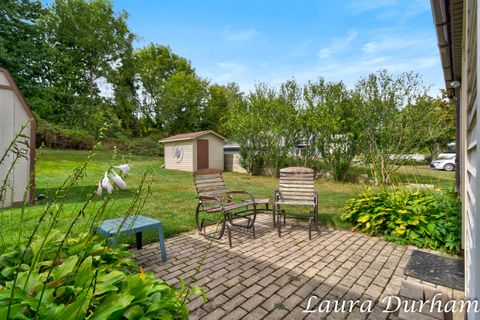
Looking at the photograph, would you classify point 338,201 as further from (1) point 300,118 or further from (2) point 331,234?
(1) point 300,118

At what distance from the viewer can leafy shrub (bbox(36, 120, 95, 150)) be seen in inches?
685

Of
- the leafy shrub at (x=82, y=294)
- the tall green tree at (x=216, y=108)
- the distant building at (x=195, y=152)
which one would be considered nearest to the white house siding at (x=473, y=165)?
the leafy shrub at (x=82, y=294)

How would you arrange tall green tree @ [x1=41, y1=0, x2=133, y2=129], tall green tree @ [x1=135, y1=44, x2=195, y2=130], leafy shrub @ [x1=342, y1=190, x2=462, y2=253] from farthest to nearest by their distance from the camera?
tall green tree @ [x1=135, y1=44, x2=195, y2=130] → tall green tree @ [x1=41, y1=0, x2=133, y2=129] → leafy shrub @ [x1=342, y1=190, x2=462, y2=253]

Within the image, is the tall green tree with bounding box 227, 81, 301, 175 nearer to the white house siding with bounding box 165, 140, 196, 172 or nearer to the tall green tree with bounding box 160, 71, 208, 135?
the white house siding with bounding box 165, 140, 196, 172

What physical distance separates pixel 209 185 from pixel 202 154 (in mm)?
11264

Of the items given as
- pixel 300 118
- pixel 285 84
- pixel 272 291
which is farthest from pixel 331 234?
pixel 285 84

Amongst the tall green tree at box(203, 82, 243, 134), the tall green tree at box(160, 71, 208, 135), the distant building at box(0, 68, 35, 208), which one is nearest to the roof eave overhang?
the distant building at box(0, 68, 35, 208)

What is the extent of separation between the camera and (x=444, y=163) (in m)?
17.8

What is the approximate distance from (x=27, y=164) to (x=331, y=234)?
6.56 meters

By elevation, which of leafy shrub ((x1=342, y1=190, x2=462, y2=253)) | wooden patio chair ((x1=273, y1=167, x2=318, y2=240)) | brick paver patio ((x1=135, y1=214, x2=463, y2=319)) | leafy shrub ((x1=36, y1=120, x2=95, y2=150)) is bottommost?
brick paver patio ((x1=135, y1=214, x2=463, y2=319))

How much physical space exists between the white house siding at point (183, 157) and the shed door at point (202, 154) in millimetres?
403

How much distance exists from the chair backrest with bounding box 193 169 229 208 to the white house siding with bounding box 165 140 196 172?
1064 cm

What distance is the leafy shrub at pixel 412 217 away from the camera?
3.66 metres

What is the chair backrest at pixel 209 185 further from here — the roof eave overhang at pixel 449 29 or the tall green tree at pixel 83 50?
the tall green tree at pixel 83 50
